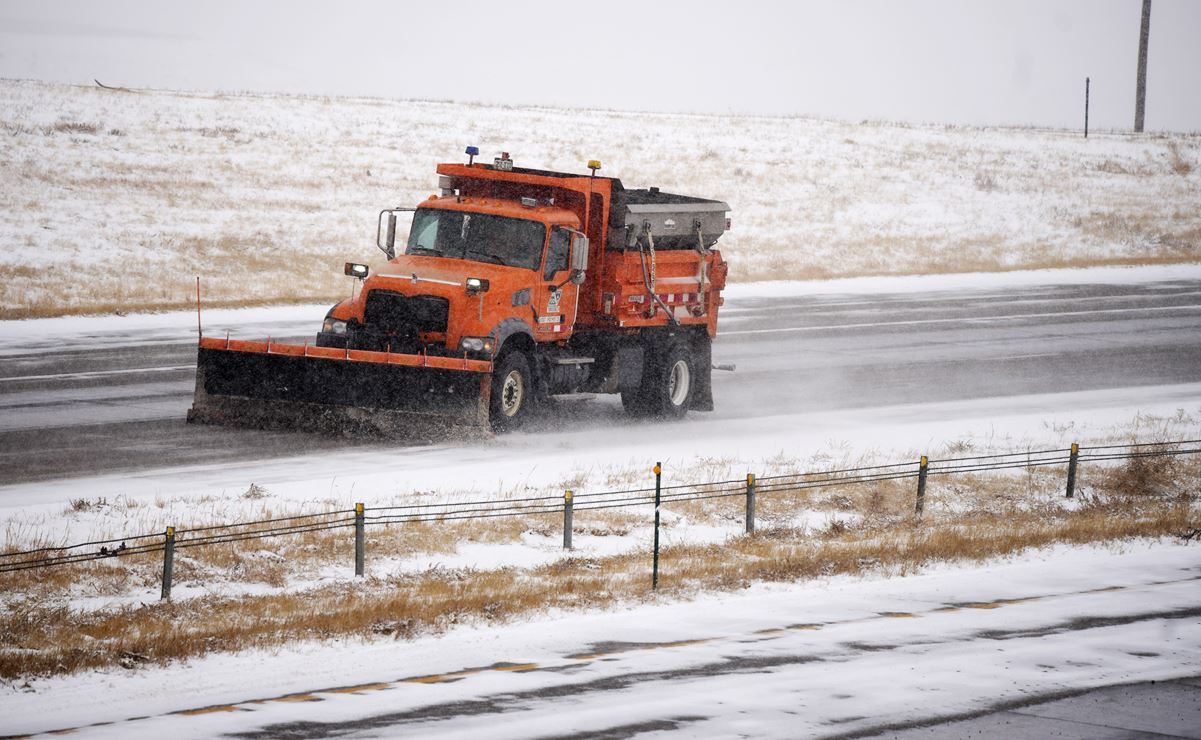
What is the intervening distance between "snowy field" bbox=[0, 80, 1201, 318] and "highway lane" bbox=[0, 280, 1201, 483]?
7.48 metres

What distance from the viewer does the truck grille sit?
62.8ft

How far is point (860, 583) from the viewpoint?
14398mm

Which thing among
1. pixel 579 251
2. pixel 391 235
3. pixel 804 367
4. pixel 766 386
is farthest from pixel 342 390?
pixel 804 367

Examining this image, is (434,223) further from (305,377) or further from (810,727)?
(810,727)

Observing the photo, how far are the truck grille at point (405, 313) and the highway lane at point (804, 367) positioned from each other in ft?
4.74

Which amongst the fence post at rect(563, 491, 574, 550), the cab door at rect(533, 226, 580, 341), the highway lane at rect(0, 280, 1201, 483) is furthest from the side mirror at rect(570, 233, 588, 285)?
the fence post at rect(563, 491, 574, 550)

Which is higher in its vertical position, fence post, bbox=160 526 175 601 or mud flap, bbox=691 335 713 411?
mud flap, bbox=691 335 713 411

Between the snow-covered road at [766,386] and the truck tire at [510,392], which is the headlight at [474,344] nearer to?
the truck tire at [510,392]

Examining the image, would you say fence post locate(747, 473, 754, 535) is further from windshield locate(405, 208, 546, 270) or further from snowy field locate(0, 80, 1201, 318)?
snowy field locate(0, 80, 1201, 318)

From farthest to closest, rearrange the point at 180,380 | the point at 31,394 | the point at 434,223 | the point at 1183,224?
1. the point at 1183,224
2. the point at 180,380
3. the point at 31,394
4. the point at 434,223

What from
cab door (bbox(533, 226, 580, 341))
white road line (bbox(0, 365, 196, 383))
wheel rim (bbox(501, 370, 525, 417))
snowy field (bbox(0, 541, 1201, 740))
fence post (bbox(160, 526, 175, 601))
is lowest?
snowy field (bbox(0, 541, 1201, 740))

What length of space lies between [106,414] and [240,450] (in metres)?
3.25

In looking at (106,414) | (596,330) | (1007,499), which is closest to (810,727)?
(1007,499)

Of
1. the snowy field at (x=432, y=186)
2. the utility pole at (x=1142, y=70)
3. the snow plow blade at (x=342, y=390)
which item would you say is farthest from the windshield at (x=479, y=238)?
the utility pole at (x=1142, y=70)
